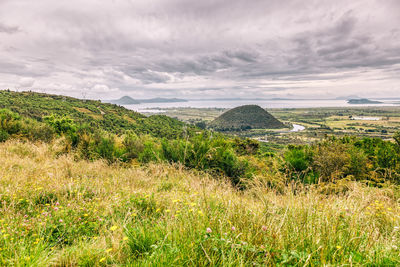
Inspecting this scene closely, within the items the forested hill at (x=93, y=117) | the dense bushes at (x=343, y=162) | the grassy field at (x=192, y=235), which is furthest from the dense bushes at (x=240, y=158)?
the forested hill at (x=93, y=117)

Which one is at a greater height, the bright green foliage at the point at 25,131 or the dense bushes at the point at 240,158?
the bright green foliage at the point at 25,131

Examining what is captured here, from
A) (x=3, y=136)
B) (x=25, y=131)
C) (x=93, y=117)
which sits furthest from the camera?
(x=93, y=117)

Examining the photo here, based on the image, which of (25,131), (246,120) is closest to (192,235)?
(25,131)

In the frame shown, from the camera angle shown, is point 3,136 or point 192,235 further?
point 3,136

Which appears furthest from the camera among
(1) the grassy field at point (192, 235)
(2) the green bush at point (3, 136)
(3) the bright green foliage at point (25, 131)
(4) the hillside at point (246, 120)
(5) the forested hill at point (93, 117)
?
(4) the hillside at point (246, 120)

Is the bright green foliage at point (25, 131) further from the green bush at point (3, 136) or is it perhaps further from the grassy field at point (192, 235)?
the grassy field at point (192, 235)

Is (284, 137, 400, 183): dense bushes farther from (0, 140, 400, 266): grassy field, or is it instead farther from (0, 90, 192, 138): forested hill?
(0, 90, 192, 138): forested hill

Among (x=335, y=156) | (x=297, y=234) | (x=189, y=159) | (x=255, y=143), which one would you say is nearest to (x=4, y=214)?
(x=297, y=234)

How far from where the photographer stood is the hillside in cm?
13425

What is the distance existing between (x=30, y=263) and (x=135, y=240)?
2.88 ft

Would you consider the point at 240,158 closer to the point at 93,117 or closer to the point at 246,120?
the point at 93,117

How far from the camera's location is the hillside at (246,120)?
134 meters

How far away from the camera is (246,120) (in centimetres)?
14400

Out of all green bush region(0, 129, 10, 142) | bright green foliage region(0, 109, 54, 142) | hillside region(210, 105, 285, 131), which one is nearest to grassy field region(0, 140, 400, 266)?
green bush region(0, 129, 10, 142)
